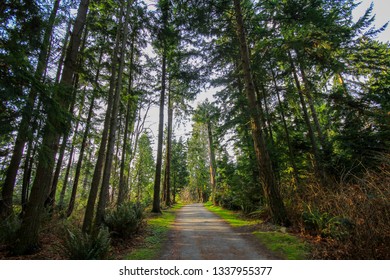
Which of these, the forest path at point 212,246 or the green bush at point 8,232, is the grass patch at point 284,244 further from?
the green bush at point 8,232

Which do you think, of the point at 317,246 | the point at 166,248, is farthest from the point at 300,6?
the point at 166,248

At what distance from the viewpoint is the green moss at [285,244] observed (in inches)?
184

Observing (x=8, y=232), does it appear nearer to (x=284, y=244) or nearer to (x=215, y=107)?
(x=284, y=244)

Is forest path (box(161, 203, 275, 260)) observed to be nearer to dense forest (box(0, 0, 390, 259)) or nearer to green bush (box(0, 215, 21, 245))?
dense forest (box(0, 0, 390, 259))

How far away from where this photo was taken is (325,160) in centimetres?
1027

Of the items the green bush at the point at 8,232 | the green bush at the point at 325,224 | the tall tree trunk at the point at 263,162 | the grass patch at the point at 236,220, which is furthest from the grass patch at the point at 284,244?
the green bush at the point at 8,232

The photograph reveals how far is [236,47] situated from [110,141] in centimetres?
788

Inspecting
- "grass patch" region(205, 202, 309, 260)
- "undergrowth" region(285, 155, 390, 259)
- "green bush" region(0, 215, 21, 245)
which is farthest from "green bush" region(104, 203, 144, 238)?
"undergrowth" region(285, 155, 390, 259)

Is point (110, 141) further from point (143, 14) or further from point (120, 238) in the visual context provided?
point (143, 14)

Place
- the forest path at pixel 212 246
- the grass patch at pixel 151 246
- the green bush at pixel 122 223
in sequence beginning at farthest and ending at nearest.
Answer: the green bush at pixel 122 223 → the grass patch at pixel 151 246 → the forest path at pixel 212 246

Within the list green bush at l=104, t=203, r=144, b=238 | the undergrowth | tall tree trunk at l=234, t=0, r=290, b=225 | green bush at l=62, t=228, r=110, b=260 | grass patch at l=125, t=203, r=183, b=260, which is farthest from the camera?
tall tree trunk at l=234, t=0, r=290, b=225

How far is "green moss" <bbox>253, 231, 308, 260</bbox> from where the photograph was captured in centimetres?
468

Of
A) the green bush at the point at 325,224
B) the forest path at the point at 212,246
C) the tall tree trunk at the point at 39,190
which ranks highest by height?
the tall tree trunk at the point at 39,190

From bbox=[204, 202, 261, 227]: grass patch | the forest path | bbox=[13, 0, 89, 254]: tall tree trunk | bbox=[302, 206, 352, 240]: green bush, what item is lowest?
the forest path
